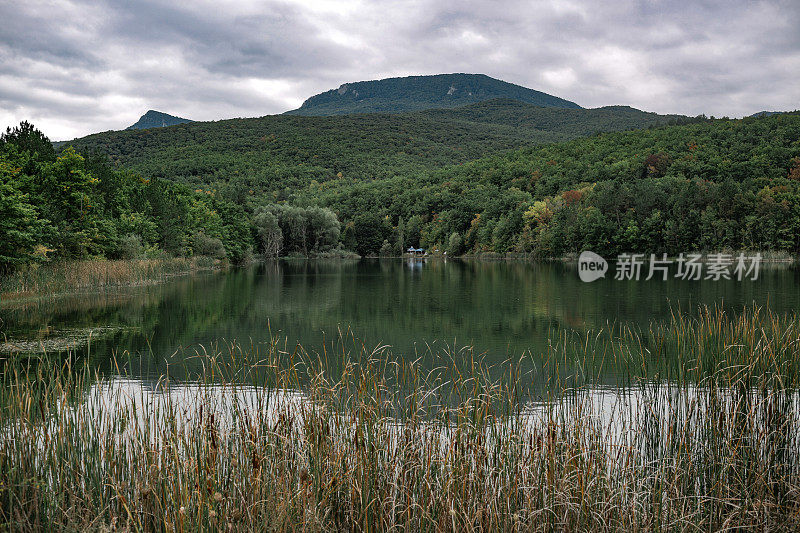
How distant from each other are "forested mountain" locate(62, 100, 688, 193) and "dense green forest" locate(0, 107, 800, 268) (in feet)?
1.59

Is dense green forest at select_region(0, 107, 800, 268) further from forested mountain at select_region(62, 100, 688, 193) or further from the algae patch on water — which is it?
the algae patch on water

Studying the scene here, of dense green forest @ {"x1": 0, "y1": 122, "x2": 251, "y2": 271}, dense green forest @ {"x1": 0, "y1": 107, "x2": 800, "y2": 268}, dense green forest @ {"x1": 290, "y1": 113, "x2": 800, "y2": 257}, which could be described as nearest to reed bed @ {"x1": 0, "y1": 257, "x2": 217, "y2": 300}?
dense green forest @ {"x1": 0, "y1": 122, "x2": 251, "y2": 271}

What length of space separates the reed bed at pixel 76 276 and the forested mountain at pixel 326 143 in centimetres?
6046

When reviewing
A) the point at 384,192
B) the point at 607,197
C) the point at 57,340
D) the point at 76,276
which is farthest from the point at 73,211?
the point at 384,192

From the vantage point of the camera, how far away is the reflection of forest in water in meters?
13.5

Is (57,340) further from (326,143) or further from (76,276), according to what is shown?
(326,143)

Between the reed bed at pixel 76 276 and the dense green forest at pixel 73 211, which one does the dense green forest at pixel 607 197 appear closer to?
the dense green forest at pixel 73 211

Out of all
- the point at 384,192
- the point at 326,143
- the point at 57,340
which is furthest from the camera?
→ the point at 326,143

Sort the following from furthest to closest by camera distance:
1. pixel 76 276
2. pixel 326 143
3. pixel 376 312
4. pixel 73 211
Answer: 1. pixel 326 143
2. pixel 73 211
3. pixel 76 276
4. pixel 376 312

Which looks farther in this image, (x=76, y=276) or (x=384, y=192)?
(x=384, y=192)

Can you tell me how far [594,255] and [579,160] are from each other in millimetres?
28694

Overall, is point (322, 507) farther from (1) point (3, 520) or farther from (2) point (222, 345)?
(2) point (222, 345)

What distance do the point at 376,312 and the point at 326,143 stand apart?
105304mm

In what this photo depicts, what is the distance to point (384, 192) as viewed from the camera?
327 feet
